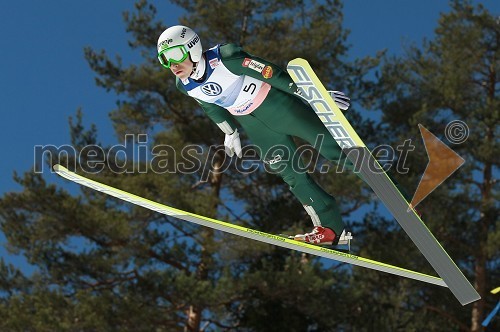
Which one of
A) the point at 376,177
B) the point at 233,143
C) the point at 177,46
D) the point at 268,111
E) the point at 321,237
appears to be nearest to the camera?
the point at 376,177

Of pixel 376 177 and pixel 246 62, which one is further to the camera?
pixel 246 62

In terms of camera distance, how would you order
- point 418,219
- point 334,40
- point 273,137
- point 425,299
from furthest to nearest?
point 425,299 → point 334,40 → point 273,137 → point 418,219

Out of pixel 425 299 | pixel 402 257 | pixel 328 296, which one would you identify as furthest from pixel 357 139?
pixel 425 299

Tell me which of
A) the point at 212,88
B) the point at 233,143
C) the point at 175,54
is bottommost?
the point at 233,143

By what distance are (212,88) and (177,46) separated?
0.40m

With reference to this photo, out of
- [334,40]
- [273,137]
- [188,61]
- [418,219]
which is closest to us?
[418,219]

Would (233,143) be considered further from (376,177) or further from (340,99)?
(376,177)

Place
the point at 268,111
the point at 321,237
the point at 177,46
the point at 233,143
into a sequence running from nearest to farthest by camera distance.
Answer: the point at 177,46
the point at 268,111
the point at 321,237
the point at 233,143

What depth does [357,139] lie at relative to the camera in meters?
5.48

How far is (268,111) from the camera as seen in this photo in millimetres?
6008

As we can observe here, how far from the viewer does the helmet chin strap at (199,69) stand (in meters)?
5.77

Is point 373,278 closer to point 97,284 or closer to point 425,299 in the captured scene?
point 425,299

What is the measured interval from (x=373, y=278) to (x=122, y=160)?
6038 mm

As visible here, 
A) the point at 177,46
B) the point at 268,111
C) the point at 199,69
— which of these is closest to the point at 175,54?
the point at 177,46
